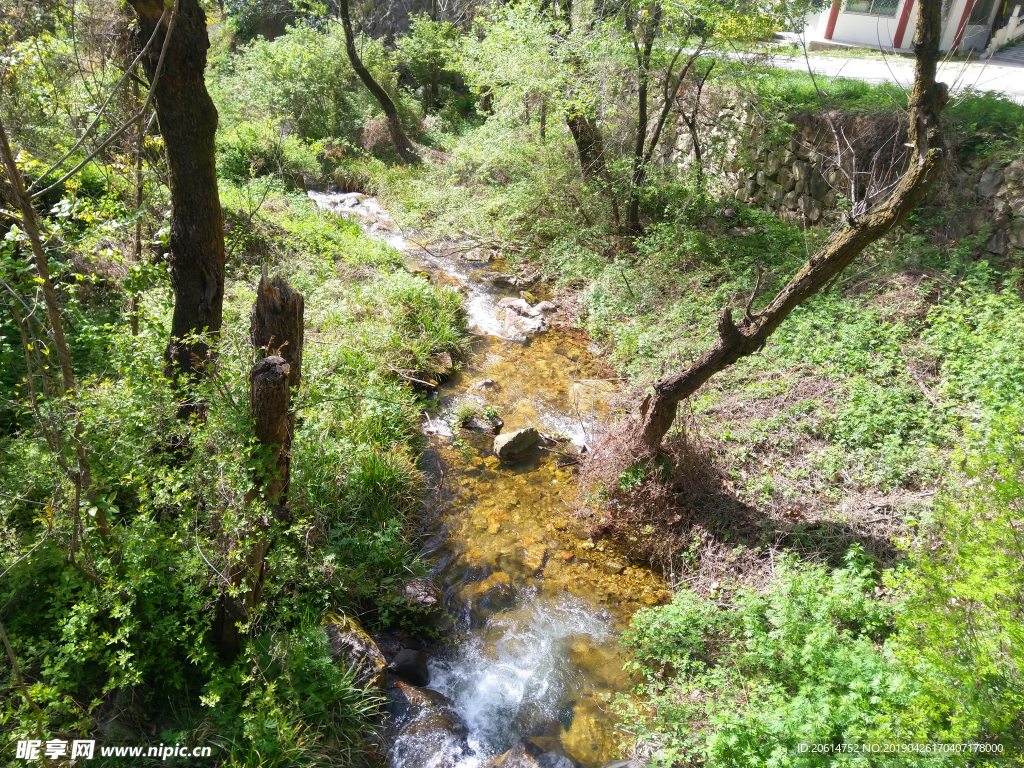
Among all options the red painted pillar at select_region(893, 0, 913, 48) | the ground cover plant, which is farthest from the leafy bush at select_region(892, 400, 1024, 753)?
the red painted pillar at select_region(893, 0, 913, 48)

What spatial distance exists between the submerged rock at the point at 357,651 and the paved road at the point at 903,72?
1058 cm

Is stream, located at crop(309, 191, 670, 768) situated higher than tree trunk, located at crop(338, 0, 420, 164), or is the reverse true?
tree trunk, located at crop(338, 0, 420, 164)

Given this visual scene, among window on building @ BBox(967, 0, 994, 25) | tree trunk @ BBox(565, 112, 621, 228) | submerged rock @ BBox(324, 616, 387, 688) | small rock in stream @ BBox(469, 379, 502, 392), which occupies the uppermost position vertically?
window on building @ BBox(967, 0, 994, 25)

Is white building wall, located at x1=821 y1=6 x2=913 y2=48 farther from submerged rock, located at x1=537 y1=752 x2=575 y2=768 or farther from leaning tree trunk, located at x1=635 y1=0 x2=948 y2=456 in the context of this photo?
submerged rock, located at x1=537 y1=752 x2=575 y2=768

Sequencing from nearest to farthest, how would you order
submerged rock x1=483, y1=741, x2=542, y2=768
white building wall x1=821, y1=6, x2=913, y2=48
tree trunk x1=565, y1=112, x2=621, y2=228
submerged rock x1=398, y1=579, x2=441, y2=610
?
1. submerged rock x1=483, y1=741, x2=542, y2=768
2. submerged rock x1=398, y1=579, x2=441, y2=610
3. tree trunk x1=565, y1=112, x2=621, y2=228
4. white building wall x1=821, y1=6, x2=913, y2=48

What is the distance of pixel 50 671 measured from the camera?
2674 millimetres

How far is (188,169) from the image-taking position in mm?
4047

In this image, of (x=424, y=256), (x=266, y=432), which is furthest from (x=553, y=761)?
(x=424, y=256)

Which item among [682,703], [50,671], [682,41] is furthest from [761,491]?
[682,41]

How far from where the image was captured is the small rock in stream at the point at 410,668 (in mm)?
4207

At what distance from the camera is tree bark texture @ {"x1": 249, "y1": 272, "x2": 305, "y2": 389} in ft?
11.4

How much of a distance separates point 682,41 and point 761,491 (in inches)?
258

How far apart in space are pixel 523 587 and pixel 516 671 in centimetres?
81

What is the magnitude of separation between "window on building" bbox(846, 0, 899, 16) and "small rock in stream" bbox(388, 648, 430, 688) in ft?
70.1
